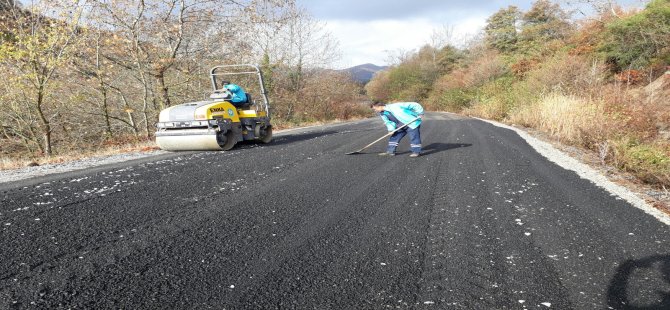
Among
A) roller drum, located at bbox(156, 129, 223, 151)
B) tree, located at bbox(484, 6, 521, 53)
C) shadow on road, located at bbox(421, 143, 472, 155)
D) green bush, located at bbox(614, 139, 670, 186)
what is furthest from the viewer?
tree, located at bbox(484, 6, 521, 53)

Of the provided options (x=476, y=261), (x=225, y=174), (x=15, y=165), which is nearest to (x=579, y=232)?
(x=476, y=261)

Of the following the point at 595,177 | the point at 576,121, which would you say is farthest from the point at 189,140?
the point at 576,121

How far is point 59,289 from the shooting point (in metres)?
2.02

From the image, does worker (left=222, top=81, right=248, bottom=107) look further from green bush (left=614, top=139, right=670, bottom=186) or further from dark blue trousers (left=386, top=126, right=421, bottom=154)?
green bush (left=614, top=139, right=670, bottom=186)

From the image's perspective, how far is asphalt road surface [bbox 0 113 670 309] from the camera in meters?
2.04

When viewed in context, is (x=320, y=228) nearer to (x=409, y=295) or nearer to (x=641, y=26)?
(x=409, y=295)

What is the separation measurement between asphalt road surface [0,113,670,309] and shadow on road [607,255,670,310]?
10 mm

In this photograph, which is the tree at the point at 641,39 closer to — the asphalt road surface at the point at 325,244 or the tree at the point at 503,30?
the asphalt road surface at the point at 325,244

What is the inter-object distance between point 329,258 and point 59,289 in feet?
5.10

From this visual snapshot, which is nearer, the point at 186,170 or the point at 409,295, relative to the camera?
the point at 409,295

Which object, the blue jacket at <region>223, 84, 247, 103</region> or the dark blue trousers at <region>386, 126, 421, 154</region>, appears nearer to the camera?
the dark blue trousers at <region>386, 126, 421, 154</region>

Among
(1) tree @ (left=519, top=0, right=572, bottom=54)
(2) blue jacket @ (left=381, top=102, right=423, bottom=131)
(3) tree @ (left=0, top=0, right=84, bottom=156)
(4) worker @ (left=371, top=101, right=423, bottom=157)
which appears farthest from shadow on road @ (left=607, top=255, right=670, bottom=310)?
(1) tree @ (left=519, top=0, right=572, bottom=54)

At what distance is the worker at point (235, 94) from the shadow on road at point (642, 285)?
24.7ft

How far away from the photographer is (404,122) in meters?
7.21
